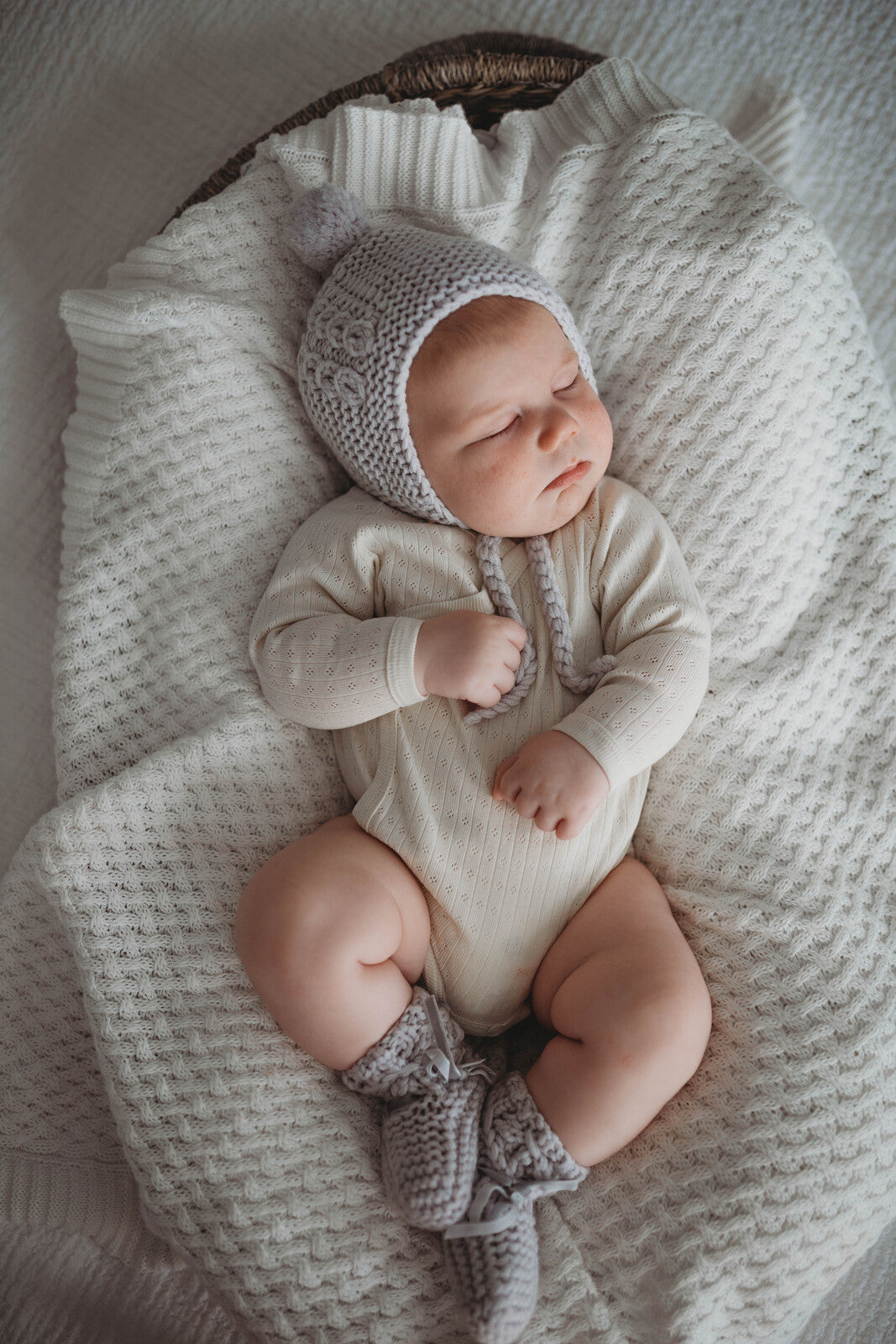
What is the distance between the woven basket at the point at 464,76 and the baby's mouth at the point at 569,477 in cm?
70

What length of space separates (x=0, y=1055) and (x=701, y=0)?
6.46ft

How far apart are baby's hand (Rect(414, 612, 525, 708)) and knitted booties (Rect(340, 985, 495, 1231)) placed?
1.18ft

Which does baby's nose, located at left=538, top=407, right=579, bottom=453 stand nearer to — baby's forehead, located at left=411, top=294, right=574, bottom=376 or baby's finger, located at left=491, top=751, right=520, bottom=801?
baby's forehead, located at left=411, top=294, right=574, bottom=376

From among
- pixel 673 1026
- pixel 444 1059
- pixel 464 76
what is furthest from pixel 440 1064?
pixel 464 76

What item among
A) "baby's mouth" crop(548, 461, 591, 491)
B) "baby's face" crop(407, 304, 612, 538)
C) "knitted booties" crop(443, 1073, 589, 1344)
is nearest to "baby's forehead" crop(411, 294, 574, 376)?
"baby's face" crop(407, 304, 612, 538)

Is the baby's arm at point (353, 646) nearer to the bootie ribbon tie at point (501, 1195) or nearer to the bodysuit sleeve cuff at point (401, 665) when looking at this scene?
the bodysuit sleeve cuff at point (401, 665)

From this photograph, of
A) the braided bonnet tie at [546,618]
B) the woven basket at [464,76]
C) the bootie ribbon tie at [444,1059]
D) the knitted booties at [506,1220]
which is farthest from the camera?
the woven basket at [464,76]

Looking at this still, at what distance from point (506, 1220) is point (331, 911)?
1.17ft

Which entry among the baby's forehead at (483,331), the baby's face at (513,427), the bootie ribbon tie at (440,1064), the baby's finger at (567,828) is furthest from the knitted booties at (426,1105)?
the baby's forehead at (483,331)

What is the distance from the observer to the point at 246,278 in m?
1.27

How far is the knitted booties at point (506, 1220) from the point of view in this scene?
0.87 meters

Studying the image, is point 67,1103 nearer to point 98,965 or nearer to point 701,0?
point 98,965

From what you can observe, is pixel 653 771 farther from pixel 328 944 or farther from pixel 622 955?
pixel 328 944

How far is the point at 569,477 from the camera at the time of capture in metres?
1.06
